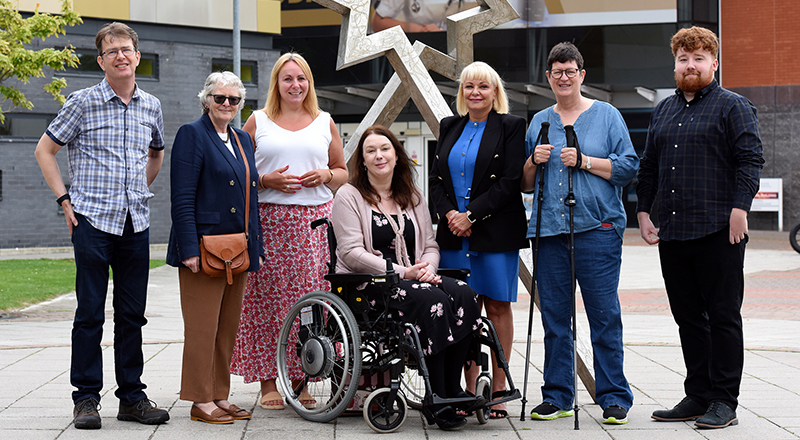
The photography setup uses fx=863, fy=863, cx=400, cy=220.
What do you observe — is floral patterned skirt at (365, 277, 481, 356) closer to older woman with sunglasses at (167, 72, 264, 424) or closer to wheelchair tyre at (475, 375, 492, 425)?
wheelchair tyre at (475, 375, 492, 425)

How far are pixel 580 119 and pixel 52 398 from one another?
3.59m

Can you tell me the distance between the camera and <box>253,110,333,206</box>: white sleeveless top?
5.11 metres

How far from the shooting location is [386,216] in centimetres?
488

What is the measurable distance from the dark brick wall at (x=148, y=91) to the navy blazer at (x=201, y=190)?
1771 cm

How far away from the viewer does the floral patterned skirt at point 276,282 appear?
512 centimetres

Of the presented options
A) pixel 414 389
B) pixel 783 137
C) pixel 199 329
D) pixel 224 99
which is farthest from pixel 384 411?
pixel 783 137

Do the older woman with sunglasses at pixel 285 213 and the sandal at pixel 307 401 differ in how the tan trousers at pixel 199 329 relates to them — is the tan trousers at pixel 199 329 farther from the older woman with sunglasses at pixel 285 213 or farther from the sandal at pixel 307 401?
the sandal at pixel 307 401

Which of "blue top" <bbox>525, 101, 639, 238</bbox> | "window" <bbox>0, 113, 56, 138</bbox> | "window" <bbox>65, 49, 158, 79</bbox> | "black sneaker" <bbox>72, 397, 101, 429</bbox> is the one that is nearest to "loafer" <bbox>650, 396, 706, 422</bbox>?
"blue top" <bbox>525, 101, 639, 238</bbox>

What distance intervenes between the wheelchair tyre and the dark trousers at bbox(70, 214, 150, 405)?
5.96 ft

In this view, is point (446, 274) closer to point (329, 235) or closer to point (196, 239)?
point (329, 235)

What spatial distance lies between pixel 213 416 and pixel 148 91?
1873 cm

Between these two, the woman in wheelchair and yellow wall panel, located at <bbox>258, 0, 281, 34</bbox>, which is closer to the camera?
the woman in wheelchair

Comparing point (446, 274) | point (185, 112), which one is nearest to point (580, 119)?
point (446, 274)

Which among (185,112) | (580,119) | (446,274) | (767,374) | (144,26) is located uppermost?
(144,26)
